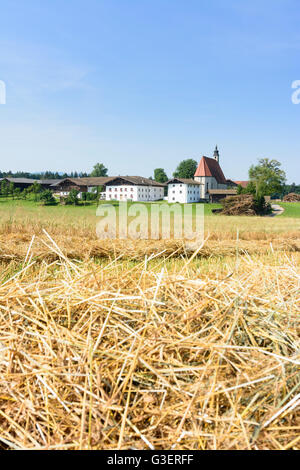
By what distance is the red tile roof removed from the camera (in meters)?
61.7

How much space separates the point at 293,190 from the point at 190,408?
4211 inches

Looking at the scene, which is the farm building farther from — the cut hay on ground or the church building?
the cut hay on ground

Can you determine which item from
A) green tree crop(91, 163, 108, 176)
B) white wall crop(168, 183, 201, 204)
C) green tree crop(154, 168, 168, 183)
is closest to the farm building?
white wall crop(168, 183, 201, 204)

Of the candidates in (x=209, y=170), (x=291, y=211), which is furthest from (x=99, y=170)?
(x=291, y=211)

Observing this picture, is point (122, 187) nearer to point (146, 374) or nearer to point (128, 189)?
point (128, 189)

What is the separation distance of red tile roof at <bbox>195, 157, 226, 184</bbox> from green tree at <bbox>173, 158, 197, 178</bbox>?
4477 millimetres

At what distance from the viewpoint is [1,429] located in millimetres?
992

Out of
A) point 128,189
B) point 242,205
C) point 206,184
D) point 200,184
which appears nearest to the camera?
point 242,205

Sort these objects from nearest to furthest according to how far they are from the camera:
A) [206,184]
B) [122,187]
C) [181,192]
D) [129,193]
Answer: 1. [129,193]
2. [122,187]
3. [181,192]
4. [206,184]

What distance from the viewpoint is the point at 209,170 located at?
204 feet

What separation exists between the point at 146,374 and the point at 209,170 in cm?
6348

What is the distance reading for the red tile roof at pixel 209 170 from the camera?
202 feet

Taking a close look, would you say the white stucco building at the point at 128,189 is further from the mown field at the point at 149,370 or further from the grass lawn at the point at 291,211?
the mown field at the point at 149,370
